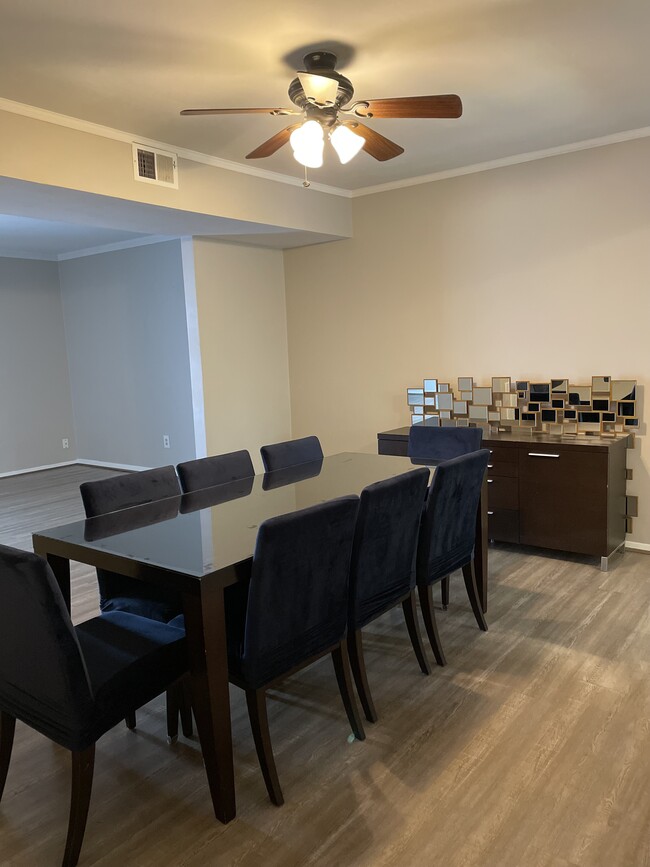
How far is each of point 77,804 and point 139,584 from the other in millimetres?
991

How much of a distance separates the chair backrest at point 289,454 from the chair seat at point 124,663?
1.50 metres

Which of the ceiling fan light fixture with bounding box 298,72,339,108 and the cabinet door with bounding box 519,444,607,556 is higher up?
the ceiling fan light fixture with bounding box 298,72,339,108

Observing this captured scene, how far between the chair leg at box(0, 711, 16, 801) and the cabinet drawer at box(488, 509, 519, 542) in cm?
308

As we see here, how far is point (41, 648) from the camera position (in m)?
1.75

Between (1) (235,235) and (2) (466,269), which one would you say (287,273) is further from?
(2) (466,269)

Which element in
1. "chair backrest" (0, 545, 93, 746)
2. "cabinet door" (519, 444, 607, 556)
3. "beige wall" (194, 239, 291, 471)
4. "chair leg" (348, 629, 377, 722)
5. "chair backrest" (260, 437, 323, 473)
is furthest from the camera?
"beige wall" (194, 239, 291, 471)

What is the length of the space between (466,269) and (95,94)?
8.92ft

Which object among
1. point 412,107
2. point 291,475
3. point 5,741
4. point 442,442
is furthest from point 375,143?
point 5,741

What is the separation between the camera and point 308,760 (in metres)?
2.24

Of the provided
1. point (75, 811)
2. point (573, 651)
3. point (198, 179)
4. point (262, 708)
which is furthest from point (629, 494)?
point (75, 811)

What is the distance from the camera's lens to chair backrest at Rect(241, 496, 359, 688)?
6.38 ft

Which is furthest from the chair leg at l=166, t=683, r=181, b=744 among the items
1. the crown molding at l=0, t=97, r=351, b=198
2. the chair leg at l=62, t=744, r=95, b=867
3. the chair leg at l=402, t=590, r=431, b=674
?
the crown molding at l=0, t=97, r=351, b=198

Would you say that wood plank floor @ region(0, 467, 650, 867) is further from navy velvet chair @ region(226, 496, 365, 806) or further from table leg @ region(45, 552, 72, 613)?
table leg @ region(45, 552, 72, 613)

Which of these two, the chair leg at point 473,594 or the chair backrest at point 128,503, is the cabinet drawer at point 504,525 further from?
the chair backrest at point 128,503
